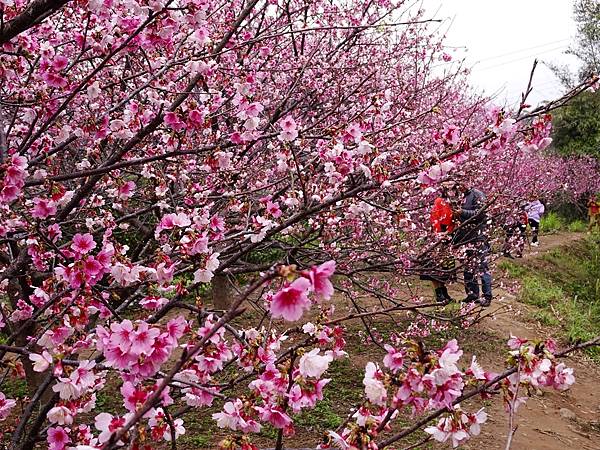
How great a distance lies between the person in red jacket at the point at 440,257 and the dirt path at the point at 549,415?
0.67 meters

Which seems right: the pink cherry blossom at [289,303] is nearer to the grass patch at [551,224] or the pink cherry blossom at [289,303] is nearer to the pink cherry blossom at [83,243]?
the pink cherry blossom at [83,243]

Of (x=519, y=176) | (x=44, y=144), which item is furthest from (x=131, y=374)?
(x=519, y=176)

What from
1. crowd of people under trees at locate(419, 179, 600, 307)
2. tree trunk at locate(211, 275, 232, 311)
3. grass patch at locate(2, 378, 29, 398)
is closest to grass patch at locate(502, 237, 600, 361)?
crowd of people under trees at locate(419, 179, 600, 307)

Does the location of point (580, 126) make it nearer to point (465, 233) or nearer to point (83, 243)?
point (465, 233)

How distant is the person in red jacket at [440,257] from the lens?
4738mm

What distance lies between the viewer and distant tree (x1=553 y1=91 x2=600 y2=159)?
19719mm

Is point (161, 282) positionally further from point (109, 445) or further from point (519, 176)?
point (519, 176)

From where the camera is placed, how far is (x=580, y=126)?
2000 cm

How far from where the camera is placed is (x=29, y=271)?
9.50ft

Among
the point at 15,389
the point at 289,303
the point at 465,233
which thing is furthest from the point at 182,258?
the point at 465,233

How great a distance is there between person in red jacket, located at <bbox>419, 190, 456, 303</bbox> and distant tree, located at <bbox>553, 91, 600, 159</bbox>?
15.7 m

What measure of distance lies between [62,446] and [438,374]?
133 cm

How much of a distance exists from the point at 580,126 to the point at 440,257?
58.5 feet

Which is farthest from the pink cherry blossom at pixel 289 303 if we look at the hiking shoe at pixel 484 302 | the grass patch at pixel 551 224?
the grass patch at pixel 551 224
